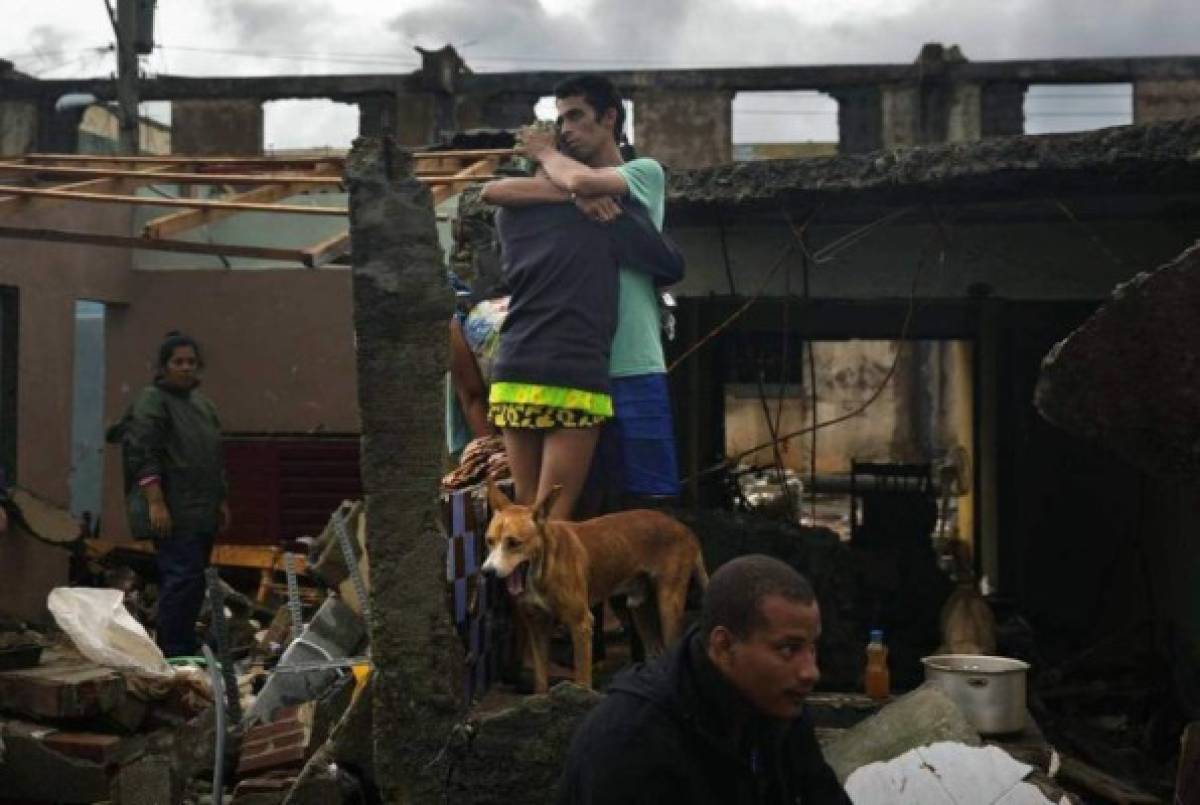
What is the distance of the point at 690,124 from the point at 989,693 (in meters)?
20.6

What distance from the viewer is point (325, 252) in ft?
26.0

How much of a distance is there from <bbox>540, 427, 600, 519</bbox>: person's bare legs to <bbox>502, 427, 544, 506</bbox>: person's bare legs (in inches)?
1.4

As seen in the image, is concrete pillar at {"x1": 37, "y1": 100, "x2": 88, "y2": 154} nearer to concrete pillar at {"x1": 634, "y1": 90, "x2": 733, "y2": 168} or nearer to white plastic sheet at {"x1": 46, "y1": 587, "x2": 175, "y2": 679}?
concrete pillar at {"x1": 634, "y1": 90, "x2": 733, "y2": 168}

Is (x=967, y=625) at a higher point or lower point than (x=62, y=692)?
higher

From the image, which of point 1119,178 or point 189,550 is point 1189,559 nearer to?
point 1119,178

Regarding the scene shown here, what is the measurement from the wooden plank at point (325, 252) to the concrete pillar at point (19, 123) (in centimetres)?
1972

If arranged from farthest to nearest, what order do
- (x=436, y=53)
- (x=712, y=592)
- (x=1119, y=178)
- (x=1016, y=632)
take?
(x=436, y=53) < (x=1016, y=632) < (x=1119, y=178) < (x=712, y=592)

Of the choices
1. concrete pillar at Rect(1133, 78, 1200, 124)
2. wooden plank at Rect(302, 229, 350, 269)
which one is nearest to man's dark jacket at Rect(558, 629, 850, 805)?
wooden plank at Rect(302, 229, 350, 269)

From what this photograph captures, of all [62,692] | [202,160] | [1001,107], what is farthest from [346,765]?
[1001,107]

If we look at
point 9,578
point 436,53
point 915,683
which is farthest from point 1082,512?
point 436,53

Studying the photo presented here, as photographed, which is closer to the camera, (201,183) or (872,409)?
(201,183)

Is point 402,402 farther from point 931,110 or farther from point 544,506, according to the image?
point 931,110

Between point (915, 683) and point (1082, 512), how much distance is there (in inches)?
112

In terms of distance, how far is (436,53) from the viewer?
82.5ft
